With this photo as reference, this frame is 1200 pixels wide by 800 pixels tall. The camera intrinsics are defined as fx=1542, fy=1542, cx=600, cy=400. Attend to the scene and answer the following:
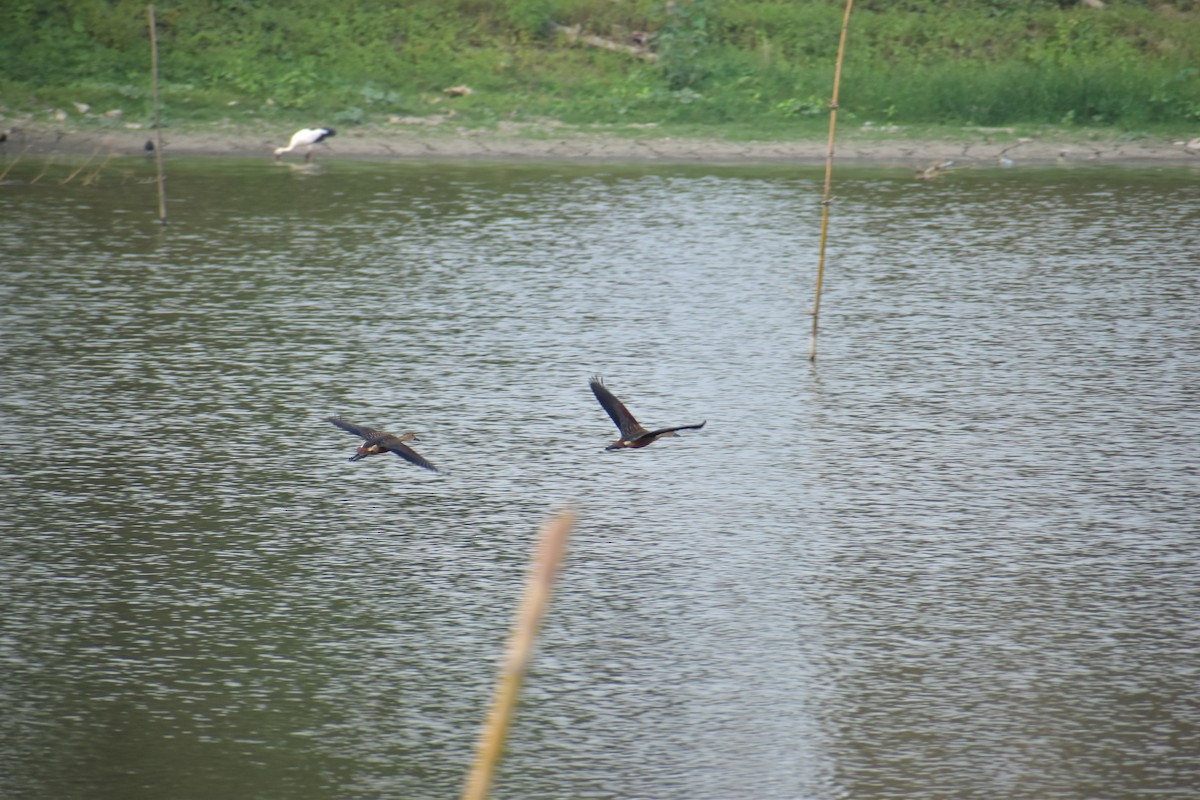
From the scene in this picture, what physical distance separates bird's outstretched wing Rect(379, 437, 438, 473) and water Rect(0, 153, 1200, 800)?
0.58 metres

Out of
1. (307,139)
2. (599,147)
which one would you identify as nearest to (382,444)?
(307,139)

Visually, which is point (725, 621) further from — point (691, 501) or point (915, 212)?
point (915, 212)

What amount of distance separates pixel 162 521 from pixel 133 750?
253cm

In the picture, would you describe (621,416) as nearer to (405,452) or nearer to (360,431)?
(405,452)

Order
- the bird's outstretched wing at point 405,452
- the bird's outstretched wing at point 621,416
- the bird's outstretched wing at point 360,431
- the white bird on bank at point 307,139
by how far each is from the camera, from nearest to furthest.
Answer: the bird's outstretched wing at point 405,452, the bird's outstretched wing at point 360,431, the bird's outstretched wing at point 621,416, the white bird on bank at point 307,139

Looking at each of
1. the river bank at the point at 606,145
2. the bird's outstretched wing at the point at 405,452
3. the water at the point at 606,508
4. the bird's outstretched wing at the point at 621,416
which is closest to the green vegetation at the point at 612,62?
the river bank at the point at 606,145

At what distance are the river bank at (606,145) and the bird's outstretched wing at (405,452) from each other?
12729 millimetres

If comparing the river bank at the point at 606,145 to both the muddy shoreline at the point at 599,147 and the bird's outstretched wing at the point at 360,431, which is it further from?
the bird's outstretched wing at the point at 360,431

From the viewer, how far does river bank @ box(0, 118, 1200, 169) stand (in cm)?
1958

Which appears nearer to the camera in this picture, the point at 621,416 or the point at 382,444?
the point at 382,444

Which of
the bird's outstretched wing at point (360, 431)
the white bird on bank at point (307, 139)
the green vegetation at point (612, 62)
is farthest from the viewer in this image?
the green vegetation at point (612, 62)

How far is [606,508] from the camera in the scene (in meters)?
8.36

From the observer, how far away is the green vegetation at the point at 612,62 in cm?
2092

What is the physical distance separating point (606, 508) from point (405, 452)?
1.50m
